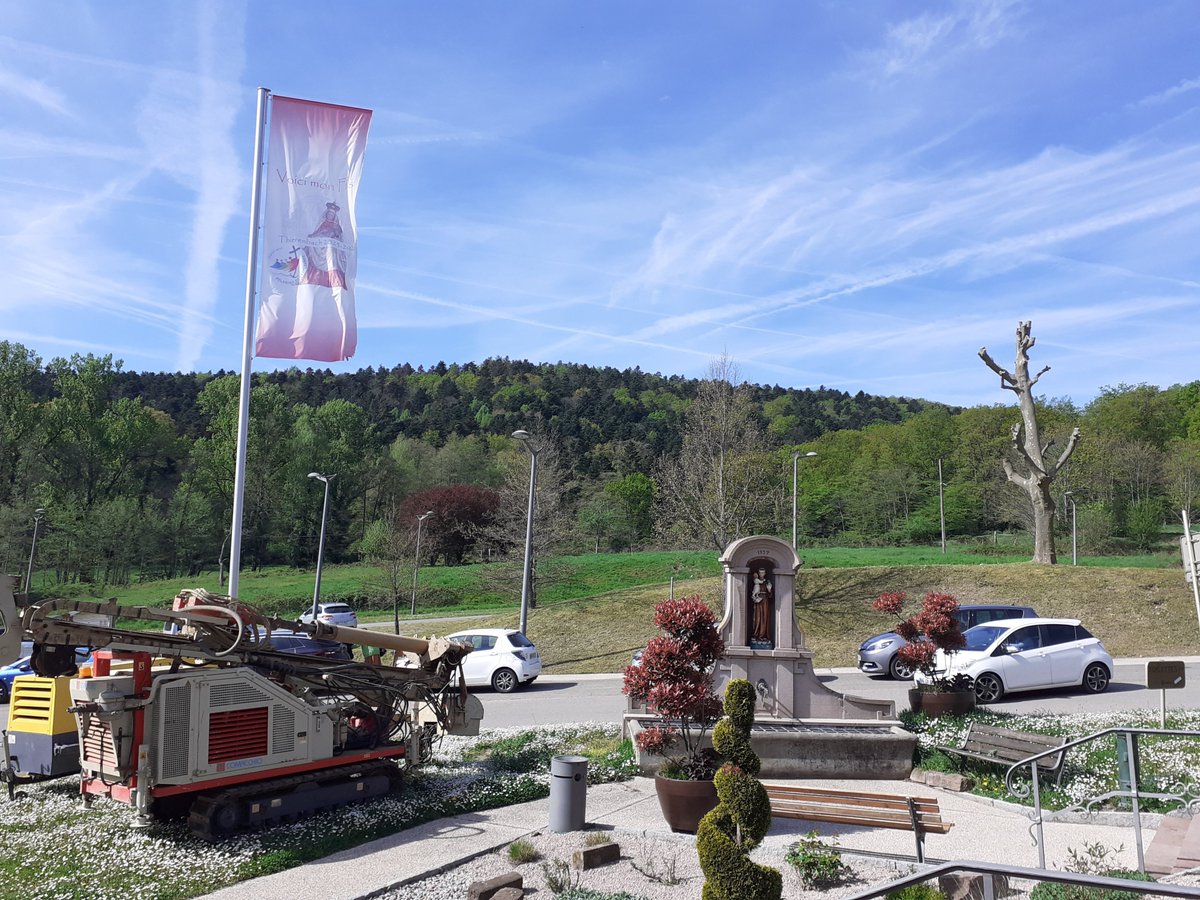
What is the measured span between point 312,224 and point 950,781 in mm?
13952

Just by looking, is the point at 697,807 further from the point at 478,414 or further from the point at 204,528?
the point at 478,414

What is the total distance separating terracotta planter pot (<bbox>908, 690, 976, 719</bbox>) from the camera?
1425 centimetres

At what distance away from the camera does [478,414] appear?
109 meters

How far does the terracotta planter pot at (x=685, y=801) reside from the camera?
916 centimetres

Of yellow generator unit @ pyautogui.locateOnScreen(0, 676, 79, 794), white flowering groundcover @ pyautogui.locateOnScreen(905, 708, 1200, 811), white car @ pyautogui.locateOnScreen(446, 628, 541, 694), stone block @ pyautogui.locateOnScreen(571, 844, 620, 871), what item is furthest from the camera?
white car @ pyautogui.locateOnScreen(446, 628, 541, 694)

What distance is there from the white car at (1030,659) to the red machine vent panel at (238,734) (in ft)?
43.0

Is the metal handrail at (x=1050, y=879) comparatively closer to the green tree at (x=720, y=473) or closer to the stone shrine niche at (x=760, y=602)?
the stone shrine niche at (x=760, y=602)

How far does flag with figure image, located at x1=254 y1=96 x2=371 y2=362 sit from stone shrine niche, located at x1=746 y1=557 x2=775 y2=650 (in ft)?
27.3

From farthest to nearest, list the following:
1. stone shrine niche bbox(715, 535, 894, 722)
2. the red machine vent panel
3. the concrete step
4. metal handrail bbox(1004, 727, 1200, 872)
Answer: stone shrine niche bbox(715, 535, 894, 722) < the red machine vent panel < metal handrail bbox(1004, 727, 1200, 872) < the concrete step

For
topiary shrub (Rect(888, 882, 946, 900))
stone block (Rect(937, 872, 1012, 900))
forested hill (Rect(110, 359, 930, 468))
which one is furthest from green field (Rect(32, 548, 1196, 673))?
forested hill (Rect(110, 359, 930, 468))

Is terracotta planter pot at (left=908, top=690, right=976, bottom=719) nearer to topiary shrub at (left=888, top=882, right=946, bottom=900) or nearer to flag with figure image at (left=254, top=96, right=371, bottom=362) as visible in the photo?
topiary shrub at (left=888, top=882, right=946, bottom=900)

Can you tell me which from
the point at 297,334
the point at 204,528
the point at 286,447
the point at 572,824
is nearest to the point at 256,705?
the point at 572,824

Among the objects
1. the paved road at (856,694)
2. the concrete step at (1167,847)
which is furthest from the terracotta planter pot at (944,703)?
the concrete step at (1167,847)

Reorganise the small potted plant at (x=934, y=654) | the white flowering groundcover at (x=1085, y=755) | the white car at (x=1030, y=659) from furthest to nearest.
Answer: the white car at (x=1030, y=659), the small potted plant at (x=934, y=654), the white flowering groundcover at (x=1085, y=755)
